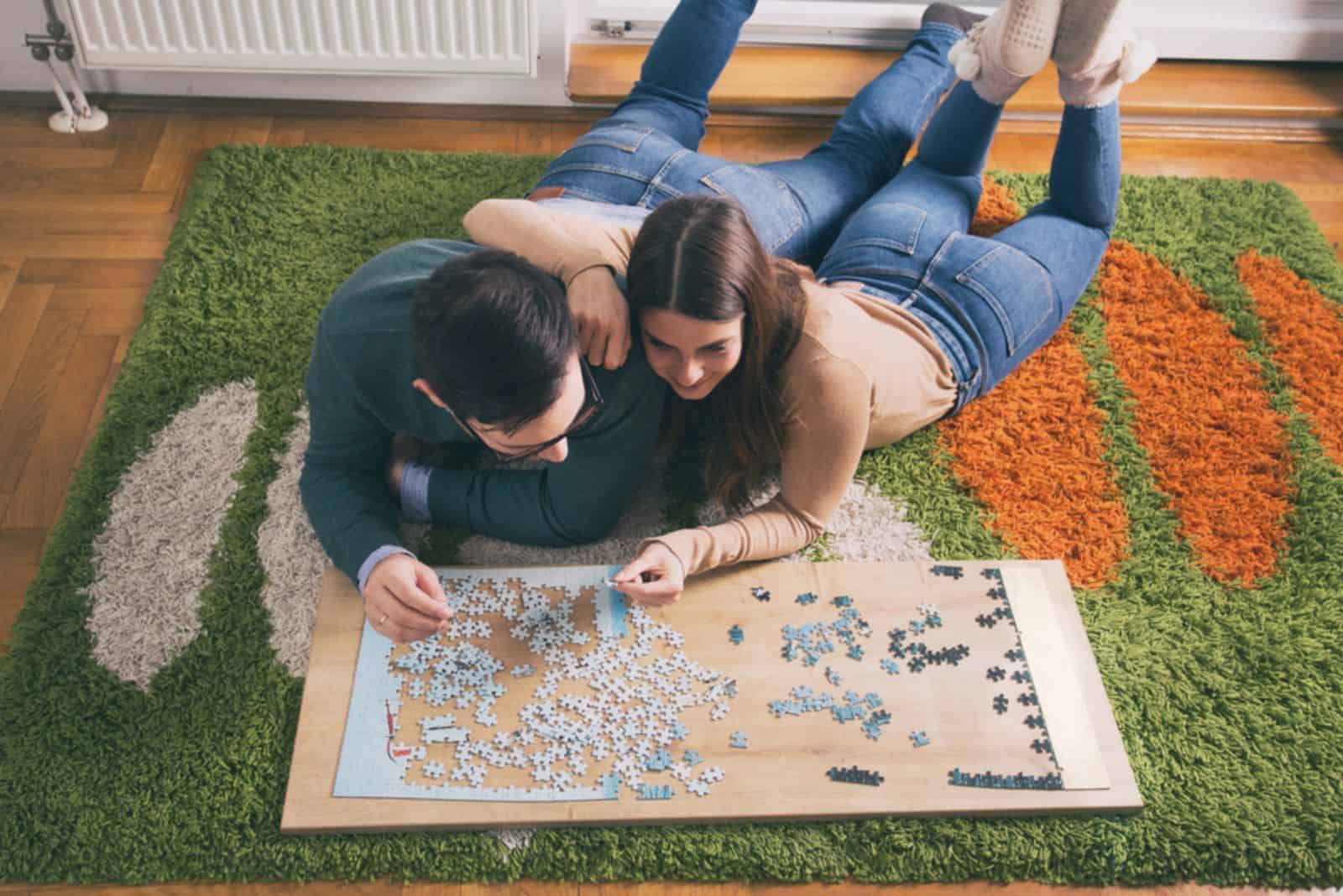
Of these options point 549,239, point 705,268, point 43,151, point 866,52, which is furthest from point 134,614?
point 866,52

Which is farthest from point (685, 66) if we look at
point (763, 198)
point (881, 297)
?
point (881, 297)

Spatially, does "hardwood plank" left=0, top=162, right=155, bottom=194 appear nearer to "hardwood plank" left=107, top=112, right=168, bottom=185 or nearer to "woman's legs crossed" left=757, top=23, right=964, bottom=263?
"hardwood plank" left=107, top=112, right=168, bottom=185

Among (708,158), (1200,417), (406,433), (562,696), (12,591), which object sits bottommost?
(12,591)

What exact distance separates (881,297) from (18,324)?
181cm

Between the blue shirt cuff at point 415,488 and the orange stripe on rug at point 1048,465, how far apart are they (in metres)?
1.05

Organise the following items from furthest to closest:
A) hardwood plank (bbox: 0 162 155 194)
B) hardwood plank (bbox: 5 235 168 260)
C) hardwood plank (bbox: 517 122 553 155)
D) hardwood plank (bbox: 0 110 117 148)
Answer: hardwood plank (bbox: 517 122 553 155) → hardwood plank (bbox: 0 110 117 148) → hardwood plank (bbox: 0 162 155 194) → hardwood plank (bbox: 5 235 168 260)

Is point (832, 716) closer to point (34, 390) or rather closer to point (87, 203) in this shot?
point (34, 390)

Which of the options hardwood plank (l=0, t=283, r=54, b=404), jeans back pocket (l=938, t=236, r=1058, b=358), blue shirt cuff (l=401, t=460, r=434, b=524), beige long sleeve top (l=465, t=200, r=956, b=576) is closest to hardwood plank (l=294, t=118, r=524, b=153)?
hardwood plank (l=0, t=283, r=54, b=404)

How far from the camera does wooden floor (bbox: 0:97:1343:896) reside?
81.6 inches

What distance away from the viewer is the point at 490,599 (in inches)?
74.5

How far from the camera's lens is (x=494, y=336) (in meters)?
1.32

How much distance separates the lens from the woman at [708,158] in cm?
207

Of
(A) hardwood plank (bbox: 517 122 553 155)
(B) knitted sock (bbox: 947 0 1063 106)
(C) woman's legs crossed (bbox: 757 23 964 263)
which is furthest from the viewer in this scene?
(A) hardwood plank (bbox: 517 122 553 155)

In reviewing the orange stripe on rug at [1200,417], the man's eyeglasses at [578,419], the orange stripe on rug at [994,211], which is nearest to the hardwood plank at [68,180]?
the man's eyeglasses at [578,419]
